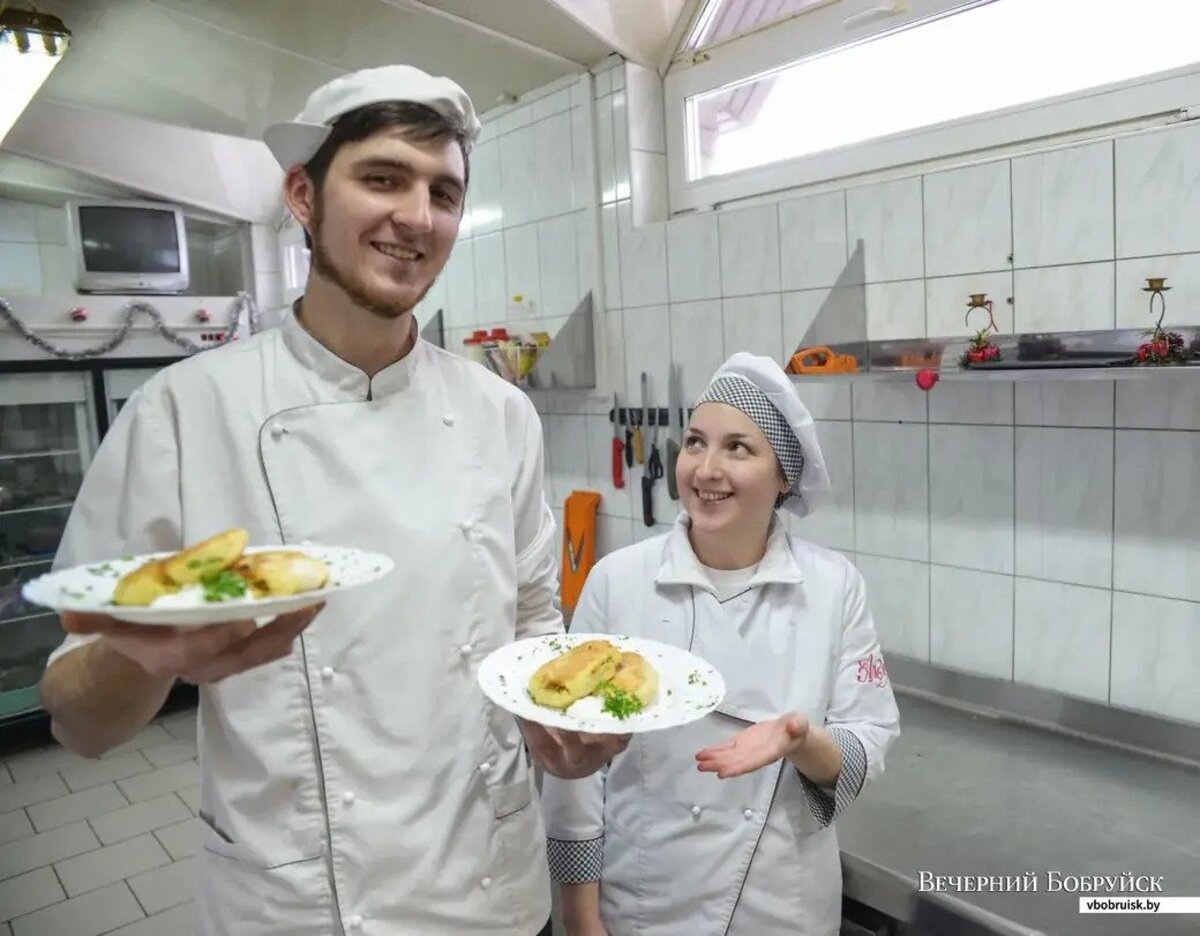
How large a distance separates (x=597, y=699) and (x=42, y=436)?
3448 mm

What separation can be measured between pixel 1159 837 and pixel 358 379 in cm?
138

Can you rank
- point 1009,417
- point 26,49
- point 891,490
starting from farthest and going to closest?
point 26,49 < point 891,490 < point 1009,417

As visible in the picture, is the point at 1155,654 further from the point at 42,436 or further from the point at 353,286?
the point at 42,436

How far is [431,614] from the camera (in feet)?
3.40

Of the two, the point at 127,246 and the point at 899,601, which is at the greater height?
the point at 127,246

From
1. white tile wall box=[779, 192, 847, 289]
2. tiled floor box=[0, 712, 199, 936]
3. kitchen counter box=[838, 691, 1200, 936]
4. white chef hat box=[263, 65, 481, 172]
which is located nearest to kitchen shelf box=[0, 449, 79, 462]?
tiled floor box=[0, 712, 199, 936]

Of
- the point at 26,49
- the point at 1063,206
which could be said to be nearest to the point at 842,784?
the point at 1063,206

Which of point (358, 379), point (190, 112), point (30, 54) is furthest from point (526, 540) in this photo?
point (190, 112)

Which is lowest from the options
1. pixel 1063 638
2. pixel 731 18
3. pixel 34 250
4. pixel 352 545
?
pixel 1063 638

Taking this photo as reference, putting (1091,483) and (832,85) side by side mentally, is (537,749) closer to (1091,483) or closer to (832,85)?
(1091,483)

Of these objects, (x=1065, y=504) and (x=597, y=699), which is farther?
(x=1065, y=504)

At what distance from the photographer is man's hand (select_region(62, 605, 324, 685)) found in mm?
701

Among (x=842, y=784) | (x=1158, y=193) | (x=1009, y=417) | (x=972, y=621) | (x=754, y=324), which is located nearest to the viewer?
(x=842, y=784)

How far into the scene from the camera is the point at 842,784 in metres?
1.17
